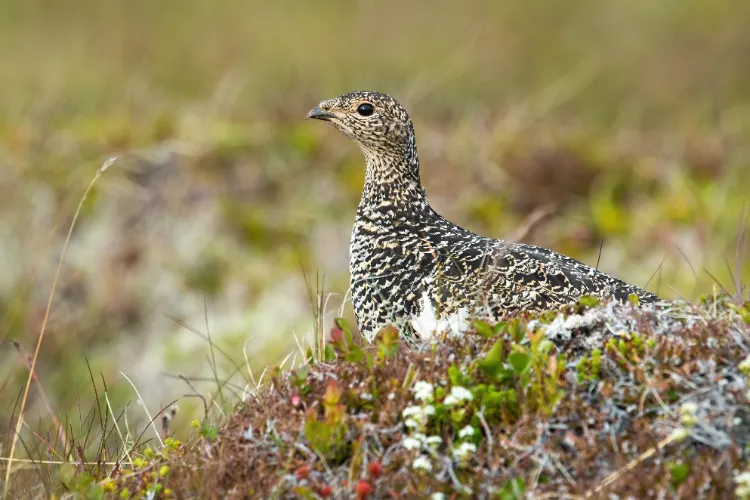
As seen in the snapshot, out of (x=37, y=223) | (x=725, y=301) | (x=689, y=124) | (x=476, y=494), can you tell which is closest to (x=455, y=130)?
(x=689, y=124)

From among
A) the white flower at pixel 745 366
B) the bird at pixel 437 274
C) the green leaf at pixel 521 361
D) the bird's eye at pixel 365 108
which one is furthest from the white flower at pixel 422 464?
the bird's eye at pixel 365 108

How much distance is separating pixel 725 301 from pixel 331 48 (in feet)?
34.9

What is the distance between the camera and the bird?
4.26 metres

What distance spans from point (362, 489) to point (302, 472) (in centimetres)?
22

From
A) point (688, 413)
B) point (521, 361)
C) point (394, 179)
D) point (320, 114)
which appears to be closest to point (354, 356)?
point (521, 361)

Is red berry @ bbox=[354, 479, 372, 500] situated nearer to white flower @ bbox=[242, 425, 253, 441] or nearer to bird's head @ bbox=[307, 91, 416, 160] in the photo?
white flower @ bbox=[242, 425, 253, 441]

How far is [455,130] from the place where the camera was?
10711mm

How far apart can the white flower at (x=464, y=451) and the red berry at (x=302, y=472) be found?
44 centimetres

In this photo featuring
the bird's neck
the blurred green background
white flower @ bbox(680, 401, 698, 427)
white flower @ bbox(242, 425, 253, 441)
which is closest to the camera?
white flower @ bbox(680, 401, 698, 427)

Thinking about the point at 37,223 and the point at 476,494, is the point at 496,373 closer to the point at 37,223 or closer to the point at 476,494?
the point at 476,494

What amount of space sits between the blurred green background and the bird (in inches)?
98.2

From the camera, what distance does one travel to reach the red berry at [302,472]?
299cm

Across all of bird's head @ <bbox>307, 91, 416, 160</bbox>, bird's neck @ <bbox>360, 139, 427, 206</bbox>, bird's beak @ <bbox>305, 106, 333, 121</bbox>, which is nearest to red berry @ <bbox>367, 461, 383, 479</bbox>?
bird's neck @ <bbox>360, 139, 427, 206</bbox>

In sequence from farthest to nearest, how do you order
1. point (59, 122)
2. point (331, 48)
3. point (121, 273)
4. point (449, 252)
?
1. point (331, 48)
2. point (59, 122)
3. point (121, 273)
4. point (449, 252)
